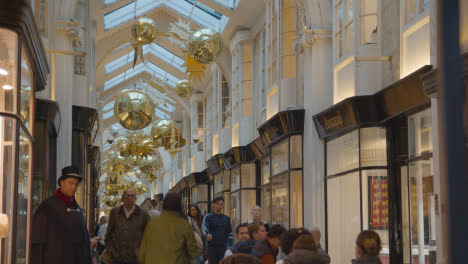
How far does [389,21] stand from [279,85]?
15.9 ft

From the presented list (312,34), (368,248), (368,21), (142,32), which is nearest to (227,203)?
(312,34)

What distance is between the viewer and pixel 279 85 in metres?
15.9

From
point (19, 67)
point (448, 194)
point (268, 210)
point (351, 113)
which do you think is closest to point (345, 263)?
point (351, 113)

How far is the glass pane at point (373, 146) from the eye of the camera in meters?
11.4

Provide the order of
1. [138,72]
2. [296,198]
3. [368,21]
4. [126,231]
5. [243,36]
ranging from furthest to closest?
1. [138,72]
2. [243,36]
3. [296,198]
4. [368,21]
5. [126,231]

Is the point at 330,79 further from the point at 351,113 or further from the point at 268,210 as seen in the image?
the point at 268,210

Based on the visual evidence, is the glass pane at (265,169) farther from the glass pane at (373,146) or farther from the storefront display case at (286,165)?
Answer: the glass pane at (373,146)

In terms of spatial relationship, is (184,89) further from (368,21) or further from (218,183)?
(368,21)

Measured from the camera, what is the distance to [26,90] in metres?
6.77

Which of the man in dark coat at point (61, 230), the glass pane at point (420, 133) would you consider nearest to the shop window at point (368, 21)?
the glass pane at point (420, 133)

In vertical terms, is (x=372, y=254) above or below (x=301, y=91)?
below

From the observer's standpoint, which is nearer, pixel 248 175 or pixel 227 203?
pixel 248 175

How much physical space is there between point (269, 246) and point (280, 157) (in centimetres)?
892

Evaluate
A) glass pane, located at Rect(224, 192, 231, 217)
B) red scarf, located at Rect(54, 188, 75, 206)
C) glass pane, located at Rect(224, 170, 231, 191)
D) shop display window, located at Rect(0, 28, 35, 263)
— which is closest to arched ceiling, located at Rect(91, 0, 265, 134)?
glass pane, located at Rect(224, 170, 231, 191)
